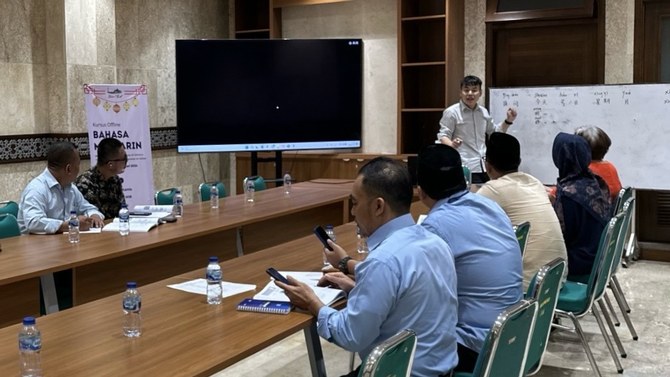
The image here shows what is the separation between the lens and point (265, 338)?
2.36 metres

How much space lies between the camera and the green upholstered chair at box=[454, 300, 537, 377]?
2088mm

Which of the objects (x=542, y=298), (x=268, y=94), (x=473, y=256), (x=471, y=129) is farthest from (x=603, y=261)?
(x=268, y=94)

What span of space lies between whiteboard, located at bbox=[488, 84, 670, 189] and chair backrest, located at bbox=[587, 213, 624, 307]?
120 inches

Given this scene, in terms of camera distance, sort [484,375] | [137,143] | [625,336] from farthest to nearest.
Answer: [137,143], [625,336], [484,375]

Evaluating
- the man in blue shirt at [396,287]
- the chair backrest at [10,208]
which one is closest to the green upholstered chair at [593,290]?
the man in blue shirt at [396,287]

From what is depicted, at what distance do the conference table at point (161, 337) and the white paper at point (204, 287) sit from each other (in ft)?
0.13

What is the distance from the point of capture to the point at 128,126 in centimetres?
700

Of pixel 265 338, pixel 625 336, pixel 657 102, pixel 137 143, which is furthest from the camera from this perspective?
pixel 137 143

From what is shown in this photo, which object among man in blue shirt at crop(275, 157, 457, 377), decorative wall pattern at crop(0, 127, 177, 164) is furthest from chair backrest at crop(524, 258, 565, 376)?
decorative wall pattern at crop(0, 127, 177, 164)

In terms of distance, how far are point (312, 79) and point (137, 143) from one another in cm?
197

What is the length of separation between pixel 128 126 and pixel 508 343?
217 inches

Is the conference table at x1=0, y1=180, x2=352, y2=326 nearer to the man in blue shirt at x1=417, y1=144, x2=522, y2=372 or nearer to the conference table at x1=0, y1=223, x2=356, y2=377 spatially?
the conference table at x1=0, y1=223, x2=356, y2=377

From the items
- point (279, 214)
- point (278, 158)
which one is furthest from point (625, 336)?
point (278, 158)

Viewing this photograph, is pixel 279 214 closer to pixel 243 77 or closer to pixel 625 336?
pixel 625 336
